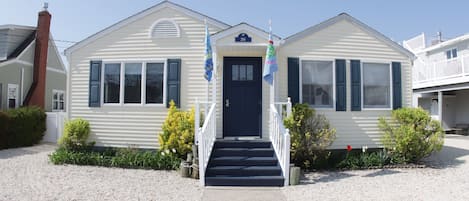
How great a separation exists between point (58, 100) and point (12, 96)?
294 centimetres

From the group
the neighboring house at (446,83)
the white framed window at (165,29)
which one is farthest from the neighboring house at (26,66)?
the neighboring house at (446,83)

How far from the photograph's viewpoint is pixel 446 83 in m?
15.3

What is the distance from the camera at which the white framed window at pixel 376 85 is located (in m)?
8.91

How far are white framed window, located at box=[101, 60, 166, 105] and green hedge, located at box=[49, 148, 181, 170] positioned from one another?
154 centimetres

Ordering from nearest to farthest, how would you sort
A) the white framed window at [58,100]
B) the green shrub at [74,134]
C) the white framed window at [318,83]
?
the green shrub at [74,134] → the white framed window at [318,83] → the white framed window at [58,100]

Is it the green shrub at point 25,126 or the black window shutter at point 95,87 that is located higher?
the black window shutter at point 95,87

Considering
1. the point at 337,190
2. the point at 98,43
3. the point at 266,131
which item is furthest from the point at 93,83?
the point at 337,190

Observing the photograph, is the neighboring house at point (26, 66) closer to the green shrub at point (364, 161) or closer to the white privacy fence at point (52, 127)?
the white privacy fence at point (52, 127)

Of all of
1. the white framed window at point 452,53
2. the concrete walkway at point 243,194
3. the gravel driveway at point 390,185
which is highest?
the white framed window at point 452,53

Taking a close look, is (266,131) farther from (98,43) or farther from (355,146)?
(98,43)

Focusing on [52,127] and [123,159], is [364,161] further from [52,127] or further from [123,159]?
[52,127]

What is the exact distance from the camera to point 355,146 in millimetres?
8633

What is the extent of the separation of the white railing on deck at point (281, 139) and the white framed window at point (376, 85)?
279cm

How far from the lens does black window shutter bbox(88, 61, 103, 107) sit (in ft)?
29.0
